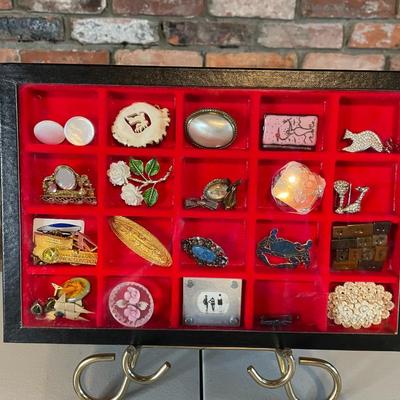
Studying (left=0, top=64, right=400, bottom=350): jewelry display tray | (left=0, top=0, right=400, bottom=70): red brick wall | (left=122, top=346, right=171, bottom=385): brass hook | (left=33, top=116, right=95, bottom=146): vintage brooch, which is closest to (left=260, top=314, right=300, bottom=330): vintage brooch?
(left=0, top=64, right=400, bottom=350): jewelry display tray

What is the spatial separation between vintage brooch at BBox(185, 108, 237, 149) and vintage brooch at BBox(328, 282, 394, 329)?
286 mm

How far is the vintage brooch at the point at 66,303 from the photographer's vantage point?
719 millimetres

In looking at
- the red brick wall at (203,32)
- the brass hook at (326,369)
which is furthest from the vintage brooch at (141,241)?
the red brick wall at (203,32)

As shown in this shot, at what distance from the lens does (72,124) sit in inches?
27.7

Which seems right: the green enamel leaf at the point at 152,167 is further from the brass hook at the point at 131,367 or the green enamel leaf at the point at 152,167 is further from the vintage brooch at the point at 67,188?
the brass hook at the point at 131,367

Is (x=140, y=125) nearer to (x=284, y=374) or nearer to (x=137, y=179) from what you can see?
(x=137, y=179)

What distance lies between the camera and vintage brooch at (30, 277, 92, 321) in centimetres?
72

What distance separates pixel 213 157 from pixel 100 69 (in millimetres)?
204

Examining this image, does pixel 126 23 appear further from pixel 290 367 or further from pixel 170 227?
pixel 290 367

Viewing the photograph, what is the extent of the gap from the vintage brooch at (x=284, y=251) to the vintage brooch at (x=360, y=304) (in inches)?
2.8

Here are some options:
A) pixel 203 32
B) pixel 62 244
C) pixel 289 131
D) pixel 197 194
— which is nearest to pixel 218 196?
pixel 197 194

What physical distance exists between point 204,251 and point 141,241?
10 cm

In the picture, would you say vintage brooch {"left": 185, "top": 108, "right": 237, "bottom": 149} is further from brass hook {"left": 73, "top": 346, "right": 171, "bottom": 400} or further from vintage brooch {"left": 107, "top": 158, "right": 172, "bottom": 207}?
brass hook {"left": 73, "top": 346, "right": 171, "bottom": 400}

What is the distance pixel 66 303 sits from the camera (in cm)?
72
